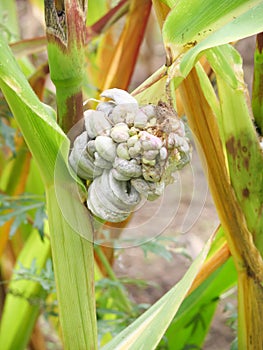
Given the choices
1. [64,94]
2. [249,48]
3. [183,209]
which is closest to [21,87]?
[64,94]

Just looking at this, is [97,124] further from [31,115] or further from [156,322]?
[156,322]

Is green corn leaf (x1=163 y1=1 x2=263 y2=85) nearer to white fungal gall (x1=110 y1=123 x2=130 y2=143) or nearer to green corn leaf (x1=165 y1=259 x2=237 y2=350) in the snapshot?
white fungal gall (x1=110 y1=123 x2=130 y2=143)

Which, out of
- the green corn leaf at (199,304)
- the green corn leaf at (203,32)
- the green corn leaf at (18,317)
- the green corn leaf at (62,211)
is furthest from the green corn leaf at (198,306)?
the green corn leaf at (203,32)

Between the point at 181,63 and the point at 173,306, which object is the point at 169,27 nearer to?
the point at 181,63

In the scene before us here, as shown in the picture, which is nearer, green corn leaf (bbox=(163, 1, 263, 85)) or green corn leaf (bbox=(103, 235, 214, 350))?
green corn leaf (bbox=(163, 1, 263, 85))

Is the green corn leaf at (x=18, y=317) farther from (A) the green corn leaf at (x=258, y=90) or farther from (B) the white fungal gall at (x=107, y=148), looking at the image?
(B) the white fungal gall at (x=107, y=148)

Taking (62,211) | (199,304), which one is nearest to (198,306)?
(199,304)

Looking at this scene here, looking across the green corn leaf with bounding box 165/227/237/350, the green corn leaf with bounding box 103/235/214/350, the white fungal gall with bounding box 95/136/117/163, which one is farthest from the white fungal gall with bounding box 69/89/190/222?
the green corn leaf with bounding box 165/227/237/350

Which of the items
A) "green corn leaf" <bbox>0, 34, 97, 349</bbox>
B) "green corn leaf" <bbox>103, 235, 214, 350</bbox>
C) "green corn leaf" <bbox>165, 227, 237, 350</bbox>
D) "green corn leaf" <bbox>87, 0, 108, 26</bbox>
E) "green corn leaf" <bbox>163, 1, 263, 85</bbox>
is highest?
"green corn leaf" <bbox>87, 0, 108, 26</bbox>

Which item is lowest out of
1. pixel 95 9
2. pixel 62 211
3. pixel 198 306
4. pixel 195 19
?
pixel 198 306
